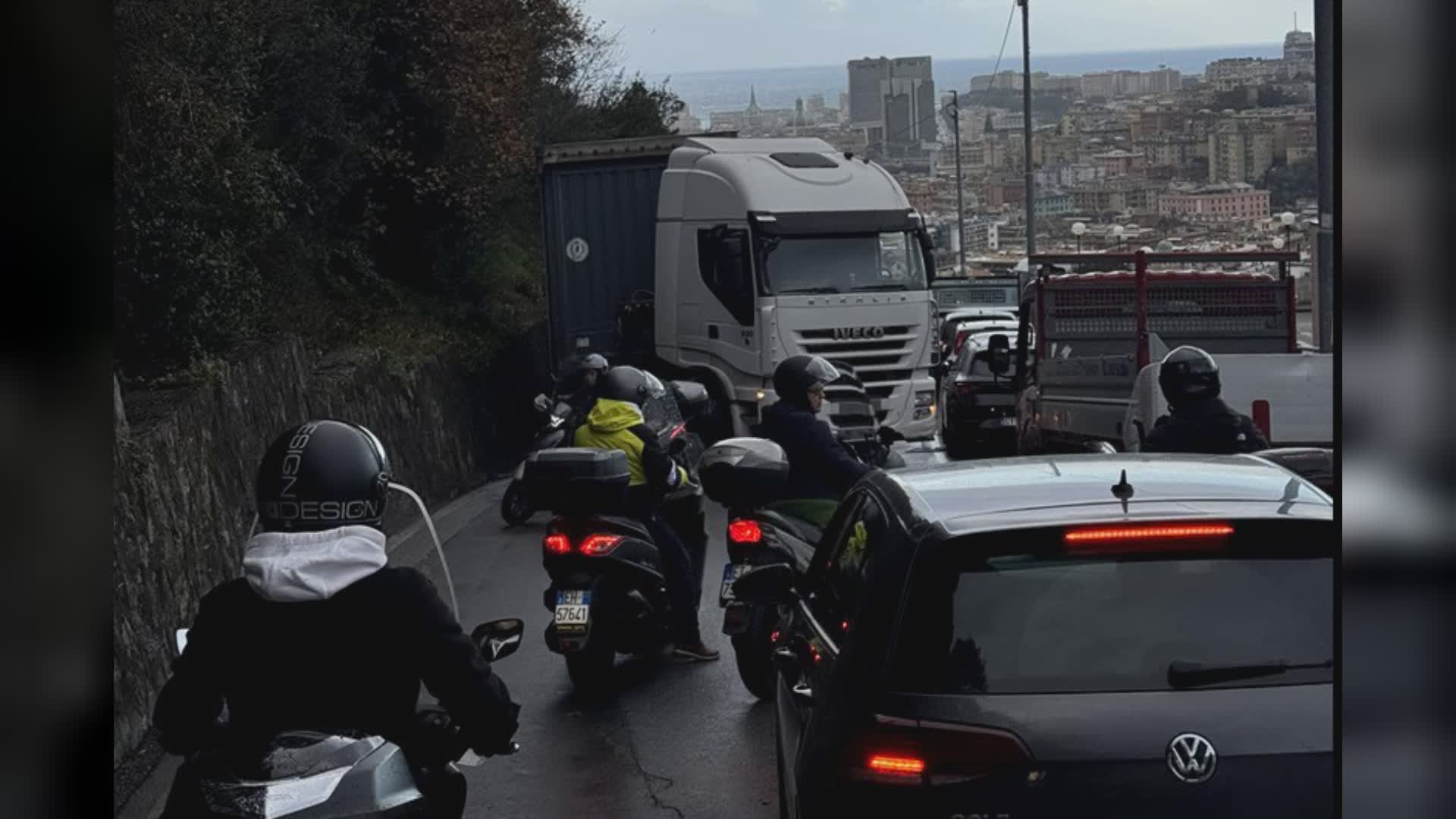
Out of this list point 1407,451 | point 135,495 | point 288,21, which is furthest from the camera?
point 288,21

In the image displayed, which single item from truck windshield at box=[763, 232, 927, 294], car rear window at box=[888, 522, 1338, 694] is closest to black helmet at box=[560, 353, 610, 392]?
truck windshield at box=[763, 232, 927, 294]

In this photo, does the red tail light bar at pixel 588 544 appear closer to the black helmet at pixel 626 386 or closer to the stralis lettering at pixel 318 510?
the black helmet at pixel 626 386

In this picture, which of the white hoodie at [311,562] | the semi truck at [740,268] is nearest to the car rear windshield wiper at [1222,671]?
the white hoodie at [311,562]

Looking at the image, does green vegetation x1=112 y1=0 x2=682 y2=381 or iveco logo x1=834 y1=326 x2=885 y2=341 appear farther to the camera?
iveco logo x1=834 y1=326 x2=885 y2=341

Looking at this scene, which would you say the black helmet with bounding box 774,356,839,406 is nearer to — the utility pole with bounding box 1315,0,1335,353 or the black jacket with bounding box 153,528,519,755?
the utility pole with bounding box 1315,0,1335,353

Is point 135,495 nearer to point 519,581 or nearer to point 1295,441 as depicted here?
point 519,581

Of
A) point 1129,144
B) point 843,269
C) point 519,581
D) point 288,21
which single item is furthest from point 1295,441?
point 288,21

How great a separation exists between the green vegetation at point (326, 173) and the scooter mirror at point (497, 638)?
Result: 26.9 ft

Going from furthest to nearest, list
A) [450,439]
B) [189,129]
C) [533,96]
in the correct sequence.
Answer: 1. [533,96]
2. [450,439]
3. [189,129]

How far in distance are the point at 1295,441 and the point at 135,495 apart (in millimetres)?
7853

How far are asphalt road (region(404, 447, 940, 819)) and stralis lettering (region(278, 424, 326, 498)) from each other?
3982 millimetres

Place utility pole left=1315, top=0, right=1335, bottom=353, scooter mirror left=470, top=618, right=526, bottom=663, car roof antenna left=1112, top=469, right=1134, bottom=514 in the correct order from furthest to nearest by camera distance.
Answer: car roof antenna left=1112, top=469, right=1134, bottom=514 → scooter mirror left=470, top=618, right=526, bottom=663 → utility pole left=1315, top=0, right=1335, bottom=353

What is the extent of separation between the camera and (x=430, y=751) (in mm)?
4320

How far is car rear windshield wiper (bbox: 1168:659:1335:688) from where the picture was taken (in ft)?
14.4
